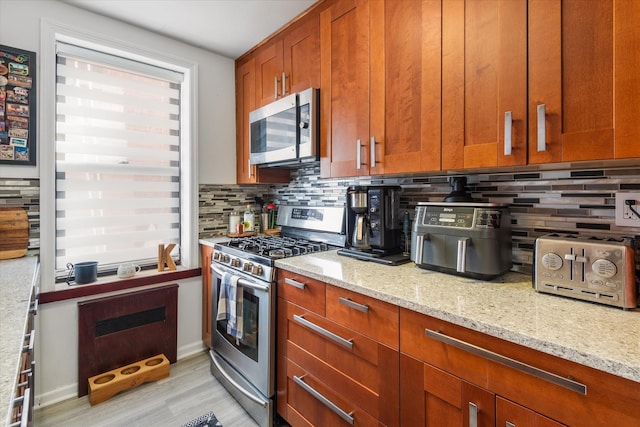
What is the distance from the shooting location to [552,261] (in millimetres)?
1034

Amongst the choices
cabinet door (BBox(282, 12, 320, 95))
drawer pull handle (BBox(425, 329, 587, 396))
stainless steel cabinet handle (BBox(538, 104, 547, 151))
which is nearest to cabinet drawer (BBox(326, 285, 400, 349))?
drawer pull handle (BBox(425, 329, 587, 396))

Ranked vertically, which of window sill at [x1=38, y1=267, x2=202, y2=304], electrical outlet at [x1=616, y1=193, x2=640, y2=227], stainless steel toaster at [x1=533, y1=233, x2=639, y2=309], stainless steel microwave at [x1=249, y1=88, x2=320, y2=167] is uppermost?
stainless steel microwave at [x1=249, y1=88, x2=320, y2=167]

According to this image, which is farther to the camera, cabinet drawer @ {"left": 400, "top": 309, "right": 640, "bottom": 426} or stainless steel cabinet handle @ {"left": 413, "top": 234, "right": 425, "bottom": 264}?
stainless steel cabinet handle @ {"left": 413, "top": 234, "right": 425, "bottom": 264}

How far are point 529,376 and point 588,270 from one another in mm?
421

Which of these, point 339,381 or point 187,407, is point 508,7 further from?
point 187,407

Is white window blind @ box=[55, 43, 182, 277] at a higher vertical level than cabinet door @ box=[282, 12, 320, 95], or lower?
lower

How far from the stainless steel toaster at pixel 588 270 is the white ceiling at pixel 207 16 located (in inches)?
71.3

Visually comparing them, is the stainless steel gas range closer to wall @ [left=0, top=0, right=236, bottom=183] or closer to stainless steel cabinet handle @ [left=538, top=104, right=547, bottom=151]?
wall @ [left=0, top=0, right=236, bottom=183]

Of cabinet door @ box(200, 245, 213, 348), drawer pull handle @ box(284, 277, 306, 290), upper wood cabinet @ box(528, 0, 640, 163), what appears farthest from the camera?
cabinet door @ box(200, 245, 213, 348)

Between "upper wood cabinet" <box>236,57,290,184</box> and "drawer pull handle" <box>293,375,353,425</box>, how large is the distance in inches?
58.7

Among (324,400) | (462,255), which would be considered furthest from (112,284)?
(462,255)

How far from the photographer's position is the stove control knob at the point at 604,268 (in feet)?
3.02

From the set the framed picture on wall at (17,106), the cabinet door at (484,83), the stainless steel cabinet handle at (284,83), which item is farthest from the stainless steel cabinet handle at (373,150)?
the framed picture on wall at (17,106)

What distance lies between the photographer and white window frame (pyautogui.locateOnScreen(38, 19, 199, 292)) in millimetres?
1833
